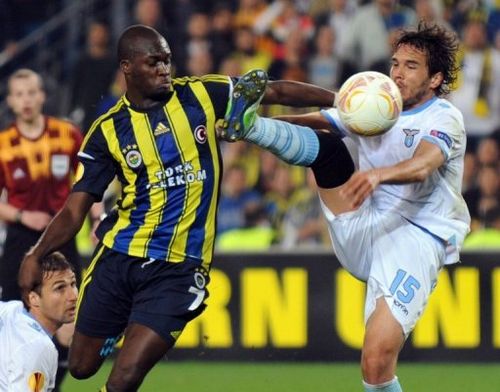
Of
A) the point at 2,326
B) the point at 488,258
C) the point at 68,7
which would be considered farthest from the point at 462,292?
the point at 68,7

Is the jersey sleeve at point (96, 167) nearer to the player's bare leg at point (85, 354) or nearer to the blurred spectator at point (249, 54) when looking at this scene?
the player's bare leg at point (85, 354)

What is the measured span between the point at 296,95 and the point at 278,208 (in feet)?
19.9

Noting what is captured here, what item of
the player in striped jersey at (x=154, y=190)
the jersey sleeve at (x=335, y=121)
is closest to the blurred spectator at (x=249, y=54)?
the jersey sleeve at (x=335, y=121)

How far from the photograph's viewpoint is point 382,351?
6590 millimetres

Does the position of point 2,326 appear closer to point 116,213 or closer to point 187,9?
point 116,213

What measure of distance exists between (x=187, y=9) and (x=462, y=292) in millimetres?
5345

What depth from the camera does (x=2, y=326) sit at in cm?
613

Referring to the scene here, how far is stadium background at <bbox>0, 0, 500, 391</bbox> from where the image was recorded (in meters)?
11.0

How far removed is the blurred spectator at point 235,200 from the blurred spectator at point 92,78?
1631mm

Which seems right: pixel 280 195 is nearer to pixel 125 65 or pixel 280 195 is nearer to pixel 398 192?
pixel 398 192

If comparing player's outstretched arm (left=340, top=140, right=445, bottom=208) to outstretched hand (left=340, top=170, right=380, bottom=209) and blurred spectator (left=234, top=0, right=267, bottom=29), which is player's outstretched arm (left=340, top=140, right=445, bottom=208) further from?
blurred spectator (left=234, top=0, right=267, bottom=29)

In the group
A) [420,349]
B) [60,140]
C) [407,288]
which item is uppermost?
[60,140]

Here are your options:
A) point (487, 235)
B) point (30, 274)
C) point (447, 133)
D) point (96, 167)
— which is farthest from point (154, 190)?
point (487, 235)

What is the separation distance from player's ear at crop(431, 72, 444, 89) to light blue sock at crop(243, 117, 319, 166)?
26.0 inches
